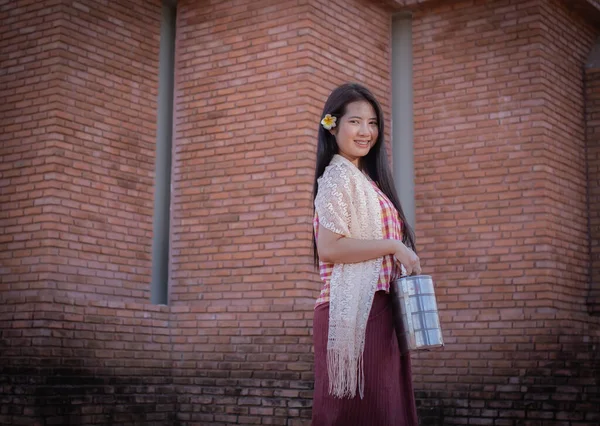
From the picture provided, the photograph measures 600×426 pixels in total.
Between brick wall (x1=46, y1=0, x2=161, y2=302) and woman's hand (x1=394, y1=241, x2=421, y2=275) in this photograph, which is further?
brick wall (x1=46, y1=0, x2=161, y2=302)

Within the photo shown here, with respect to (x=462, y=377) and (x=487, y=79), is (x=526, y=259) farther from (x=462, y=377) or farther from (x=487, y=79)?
(x=487, y=79)

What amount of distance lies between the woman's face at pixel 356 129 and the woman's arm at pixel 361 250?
1.20 feet

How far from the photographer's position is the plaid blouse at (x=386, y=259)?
11.7ft

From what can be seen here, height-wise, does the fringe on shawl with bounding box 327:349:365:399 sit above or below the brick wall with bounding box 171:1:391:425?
below

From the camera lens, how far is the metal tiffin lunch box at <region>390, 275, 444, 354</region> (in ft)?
11.2

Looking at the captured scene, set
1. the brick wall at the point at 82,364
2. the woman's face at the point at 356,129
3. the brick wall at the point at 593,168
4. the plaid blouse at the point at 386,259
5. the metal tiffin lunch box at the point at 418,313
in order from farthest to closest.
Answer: the brick wall at the point at 593,168 → the brick wall at the point at 82,364 → the woman's face at the point at 356,129 → the plaid blouse at the point at 386,259 → the metal tiffin lunch box at the point at 418,313

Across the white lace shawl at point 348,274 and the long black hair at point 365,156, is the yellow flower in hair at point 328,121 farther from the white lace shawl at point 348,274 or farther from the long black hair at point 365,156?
the white lace shawl at point 348,274

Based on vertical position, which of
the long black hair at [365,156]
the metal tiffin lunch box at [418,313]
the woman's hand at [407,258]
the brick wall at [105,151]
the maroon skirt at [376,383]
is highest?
the brick wall at [105,151]

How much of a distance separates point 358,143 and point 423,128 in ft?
20.6

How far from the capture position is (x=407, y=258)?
3.48 m

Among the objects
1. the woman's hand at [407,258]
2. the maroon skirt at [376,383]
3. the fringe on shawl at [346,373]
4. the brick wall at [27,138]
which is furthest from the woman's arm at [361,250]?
the brick wall at [27,138]

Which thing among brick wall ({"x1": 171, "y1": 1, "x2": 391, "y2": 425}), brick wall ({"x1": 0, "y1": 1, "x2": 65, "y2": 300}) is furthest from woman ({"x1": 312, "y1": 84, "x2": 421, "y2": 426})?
brick wall ({"x1": 0, "y1": 1, "x2": 65, "y2": 300})

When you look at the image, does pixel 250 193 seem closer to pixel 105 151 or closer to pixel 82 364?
pixel 105 151

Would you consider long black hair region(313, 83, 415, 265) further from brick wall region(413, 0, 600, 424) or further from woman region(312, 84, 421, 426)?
brick wall region(413, 0, 600, 424)
